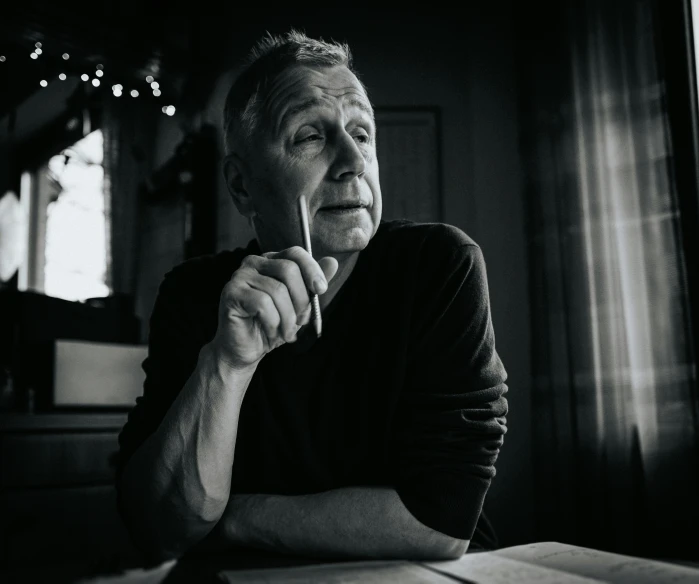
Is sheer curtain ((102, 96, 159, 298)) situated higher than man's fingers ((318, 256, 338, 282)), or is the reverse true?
sheer curtain ((102, 96, 159, 298))

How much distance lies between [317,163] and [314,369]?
315 mm

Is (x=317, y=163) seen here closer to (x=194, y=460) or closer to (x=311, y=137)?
(x=311, y=137)

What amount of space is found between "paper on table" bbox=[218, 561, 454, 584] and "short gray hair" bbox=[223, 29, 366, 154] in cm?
74

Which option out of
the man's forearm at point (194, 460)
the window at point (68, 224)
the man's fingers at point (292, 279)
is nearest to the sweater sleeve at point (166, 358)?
the man's forearm at point (194, 460)

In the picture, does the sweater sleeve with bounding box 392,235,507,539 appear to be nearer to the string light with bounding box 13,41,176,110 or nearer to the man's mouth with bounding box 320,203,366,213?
the man's mouth with bounding box 320,203,366,213

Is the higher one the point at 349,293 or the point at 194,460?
the point at 349,293

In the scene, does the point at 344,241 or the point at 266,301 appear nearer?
the point at 266,301

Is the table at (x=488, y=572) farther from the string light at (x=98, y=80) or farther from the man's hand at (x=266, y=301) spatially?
the string light at (x=98, y=80)

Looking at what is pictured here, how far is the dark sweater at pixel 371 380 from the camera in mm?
858

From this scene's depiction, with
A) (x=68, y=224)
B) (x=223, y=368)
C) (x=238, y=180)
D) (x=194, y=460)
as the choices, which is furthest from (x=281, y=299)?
(x=68, y=224)

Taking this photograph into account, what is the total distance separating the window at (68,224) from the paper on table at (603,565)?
226cm

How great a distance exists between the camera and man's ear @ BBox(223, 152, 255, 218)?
1.08m

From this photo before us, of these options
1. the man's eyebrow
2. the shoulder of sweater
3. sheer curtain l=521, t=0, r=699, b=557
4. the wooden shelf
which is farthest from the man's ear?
sheer curtain l=521, t=0, r=699, b=557

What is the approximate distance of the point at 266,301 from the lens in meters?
0.69
